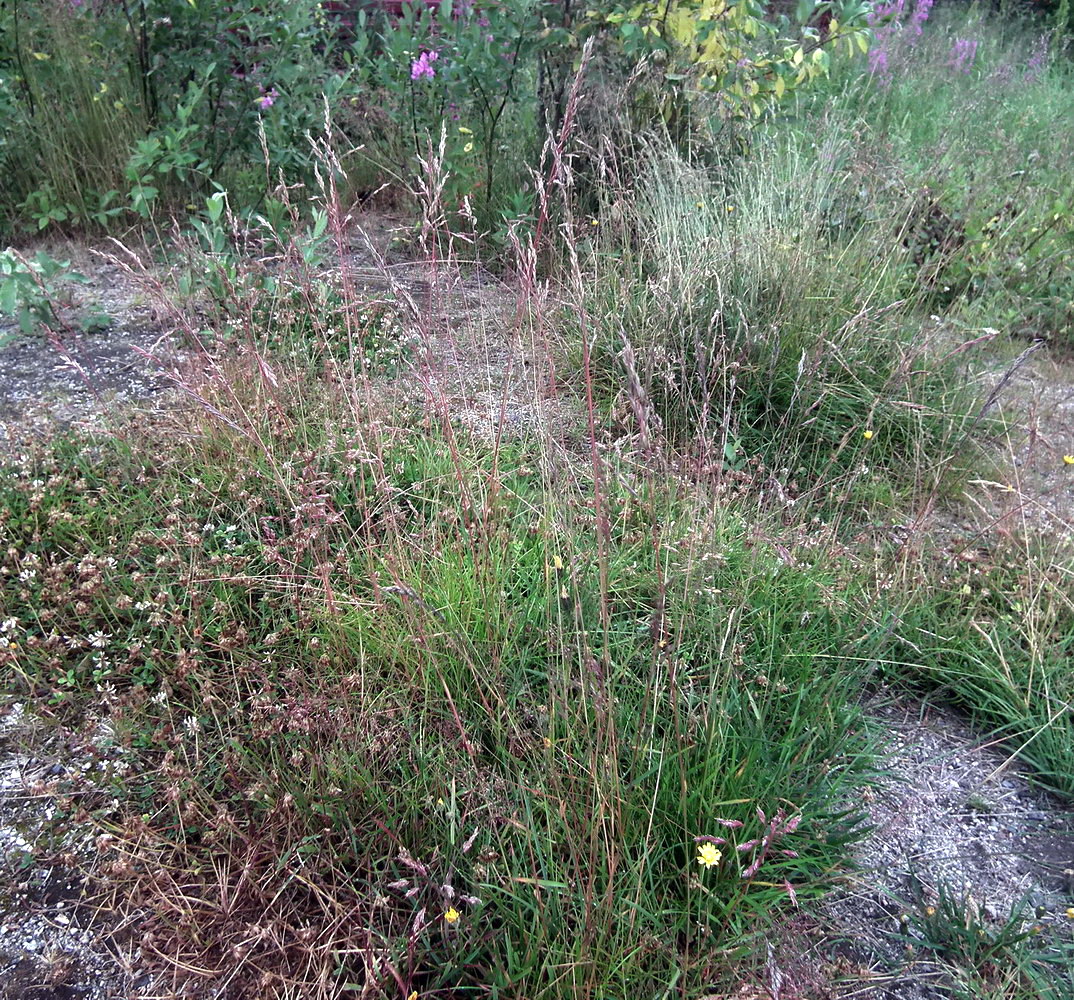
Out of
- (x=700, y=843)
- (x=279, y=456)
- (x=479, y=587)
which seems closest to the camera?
(x=700, y=843)

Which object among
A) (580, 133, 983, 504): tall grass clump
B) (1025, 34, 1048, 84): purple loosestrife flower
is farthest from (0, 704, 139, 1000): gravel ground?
(1025, 34, 1048, 84): purple loosestrife flower

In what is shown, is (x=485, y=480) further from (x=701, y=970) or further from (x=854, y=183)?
(x=854, y=183)

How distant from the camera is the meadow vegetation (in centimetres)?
163

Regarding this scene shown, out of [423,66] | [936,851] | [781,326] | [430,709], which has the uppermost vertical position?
[423,66]

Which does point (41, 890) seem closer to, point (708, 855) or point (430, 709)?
point (430, 709)

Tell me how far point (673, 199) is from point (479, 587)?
99.9 inches

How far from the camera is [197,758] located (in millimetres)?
1836

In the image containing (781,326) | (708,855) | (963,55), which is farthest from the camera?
(963,55)

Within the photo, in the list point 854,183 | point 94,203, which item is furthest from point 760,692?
point 94,203

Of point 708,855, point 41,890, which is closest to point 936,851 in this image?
point 708,855

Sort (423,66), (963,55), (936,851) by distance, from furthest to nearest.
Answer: (963,55) → (423,66) → (936,851)

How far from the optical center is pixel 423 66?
185 inches

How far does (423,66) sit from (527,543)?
11.3ft

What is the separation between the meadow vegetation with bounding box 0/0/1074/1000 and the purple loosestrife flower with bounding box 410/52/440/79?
5.0 inches
